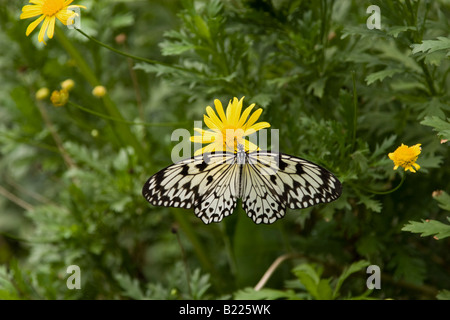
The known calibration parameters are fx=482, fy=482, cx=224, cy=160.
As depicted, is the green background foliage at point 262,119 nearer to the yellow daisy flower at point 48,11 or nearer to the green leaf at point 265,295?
the green leaf at point 265,295

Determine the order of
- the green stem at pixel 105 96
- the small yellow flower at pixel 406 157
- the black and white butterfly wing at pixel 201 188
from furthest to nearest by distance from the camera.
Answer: the green stem at pixel 105 96
the black and white butterfly wing at pixel 201 188
the small yellow flower at pixel 406 157

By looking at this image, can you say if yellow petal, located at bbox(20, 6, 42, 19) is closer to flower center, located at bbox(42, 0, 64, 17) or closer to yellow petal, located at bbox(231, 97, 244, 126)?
flower center, located at bbox(42, 0, 64, 17)

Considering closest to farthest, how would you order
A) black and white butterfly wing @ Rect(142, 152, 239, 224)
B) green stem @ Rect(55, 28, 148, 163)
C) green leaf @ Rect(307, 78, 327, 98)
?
black and white butterfly wing @ Rect(142, 152, 239, 224) → green leaf @ Rect(307, 78, 327, 98) → green stem @ Rect(55, 28, 148, 163)

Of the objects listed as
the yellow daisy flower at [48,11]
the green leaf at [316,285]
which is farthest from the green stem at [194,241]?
the yellow daisy flower at [48,11]

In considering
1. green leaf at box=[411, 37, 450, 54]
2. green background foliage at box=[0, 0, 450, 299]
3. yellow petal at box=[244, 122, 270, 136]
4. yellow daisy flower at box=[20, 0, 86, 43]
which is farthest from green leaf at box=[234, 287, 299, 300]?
yellow daisy flower at box=[20, 0, 86, 43]
